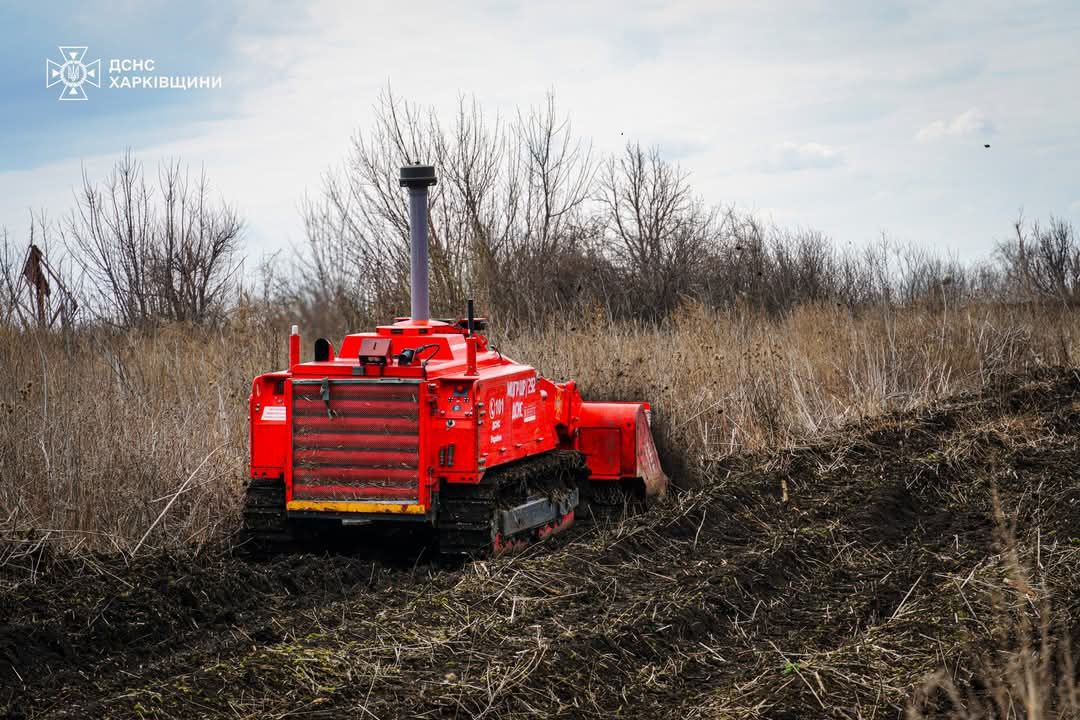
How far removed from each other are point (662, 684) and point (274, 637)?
2.11 m

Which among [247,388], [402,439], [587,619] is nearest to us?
[587,619]

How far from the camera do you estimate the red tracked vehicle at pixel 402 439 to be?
26.4 feet

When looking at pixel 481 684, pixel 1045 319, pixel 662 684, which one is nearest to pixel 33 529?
pixel 481 684

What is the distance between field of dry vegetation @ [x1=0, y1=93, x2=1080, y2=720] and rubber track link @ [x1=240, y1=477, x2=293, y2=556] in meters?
0.20

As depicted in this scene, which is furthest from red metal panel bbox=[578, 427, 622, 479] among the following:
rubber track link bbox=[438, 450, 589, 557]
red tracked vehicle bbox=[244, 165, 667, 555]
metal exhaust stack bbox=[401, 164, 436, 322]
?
metal exhaust stack bbox=[401, 164, 436, 322]

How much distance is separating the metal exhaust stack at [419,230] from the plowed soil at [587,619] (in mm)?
1914

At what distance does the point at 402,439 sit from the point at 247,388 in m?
4.33

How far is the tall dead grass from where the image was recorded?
27.2ft

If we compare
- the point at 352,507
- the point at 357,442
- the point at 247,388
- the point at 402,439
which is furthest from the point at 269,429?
the point at 247,388

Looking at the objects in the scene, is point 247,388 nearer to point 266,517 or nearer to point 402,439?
point 266,517

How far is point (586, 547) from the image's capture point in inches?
332

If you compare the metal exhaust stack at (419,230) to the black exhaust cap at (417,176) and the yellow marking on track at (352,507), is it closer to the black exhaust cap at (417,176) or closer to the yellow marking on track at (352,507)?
the black exhaust cap at (417,176)

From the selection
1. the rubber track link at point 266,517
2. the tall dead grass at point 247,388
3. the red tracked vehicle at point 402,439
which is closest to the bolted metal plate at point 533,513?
the red tracked vehicle at point 402,439

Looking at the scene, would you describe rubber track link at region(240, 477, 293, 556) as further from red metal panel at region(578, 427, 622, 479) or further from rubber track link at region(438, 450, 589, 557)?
red metal panel at region(578, 427, 622, 479)
